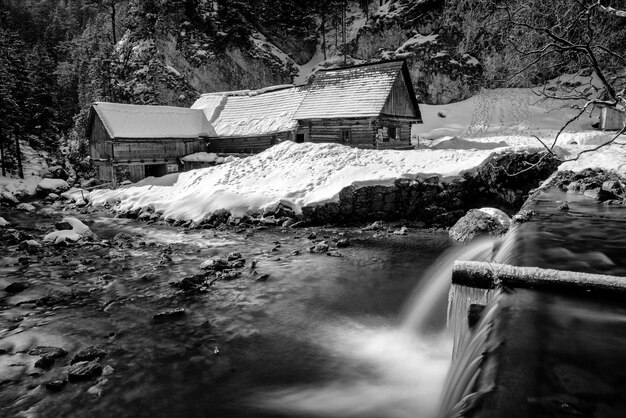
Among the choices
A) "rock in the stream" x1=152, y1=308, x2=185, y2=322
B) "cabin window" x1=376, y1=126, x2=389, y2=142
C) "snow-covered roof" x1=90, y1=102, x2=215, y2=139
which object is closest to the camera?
"rock in the stream" x1=152, y1=308, x2=185, y2=322

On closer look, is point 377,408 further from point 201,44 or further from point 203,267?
point 201,44

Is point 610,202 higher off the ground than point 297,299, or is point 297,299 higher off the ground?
point 610,202

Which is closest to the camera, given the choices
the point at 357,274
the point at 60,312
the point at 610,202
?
the point at 60,312

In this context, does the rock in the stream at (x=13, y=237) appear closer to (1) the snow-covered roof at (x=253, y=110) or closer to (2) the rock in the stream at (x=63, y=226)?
(2) the rock in the stream at (x=63, y=226)

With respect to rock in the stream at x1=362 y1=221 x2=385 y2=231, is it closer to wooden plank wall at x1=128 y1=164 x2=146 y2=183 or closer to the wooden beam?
the wooden beam

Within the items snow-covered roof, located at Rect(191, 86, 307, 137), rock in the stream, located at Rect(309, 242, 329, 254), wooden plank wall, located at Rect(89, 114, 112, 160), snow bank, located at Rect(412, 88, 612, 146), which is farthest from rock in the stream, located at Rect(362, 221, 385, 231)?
wooden plank wall, located at Rect(89, 114, 112, 160)

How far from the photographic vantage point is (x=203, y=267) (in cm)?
1228

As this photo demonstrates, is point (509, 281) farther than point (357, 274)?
No

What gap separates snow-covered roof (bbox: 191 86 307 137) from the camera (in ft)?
107

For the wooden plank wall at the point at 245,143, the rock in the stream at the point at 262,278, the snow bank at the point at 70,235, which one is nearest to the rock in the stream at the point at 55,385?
the rock in the stream at the point at 262,278

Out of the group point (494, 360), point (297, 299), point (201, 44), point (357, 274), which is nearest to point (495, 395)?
point (494, 360)

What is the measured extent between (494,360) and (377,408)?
298 cm

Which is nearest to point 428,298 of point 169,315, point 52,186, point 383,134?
point 169,315

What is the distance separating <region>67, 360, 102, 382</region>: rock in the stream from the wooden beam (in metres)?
6.15
